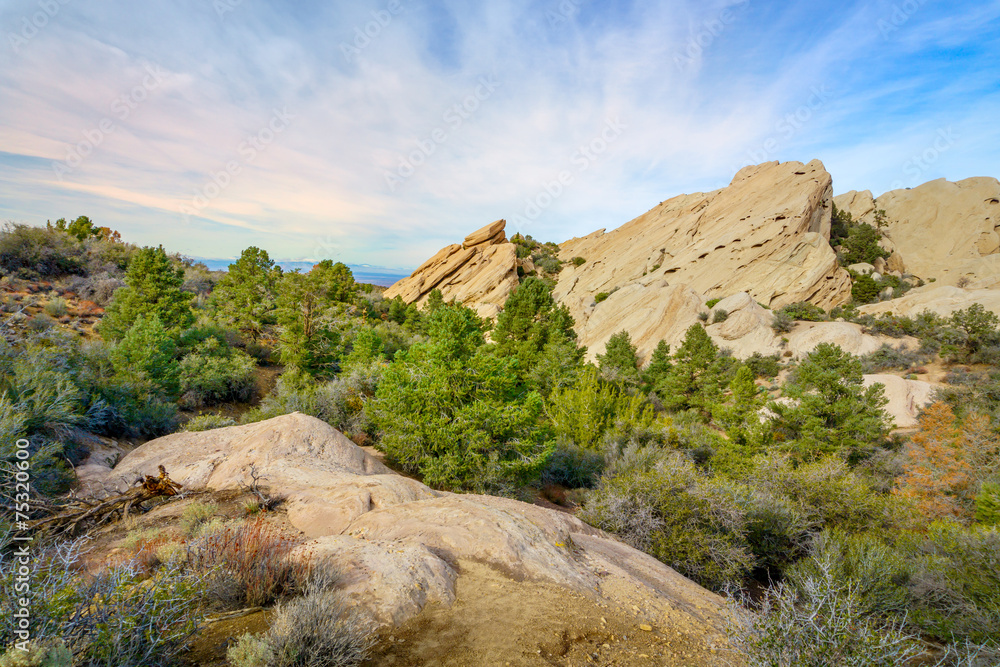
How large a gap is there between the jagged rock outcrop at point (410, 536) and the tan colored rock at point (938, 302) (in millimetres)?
37637

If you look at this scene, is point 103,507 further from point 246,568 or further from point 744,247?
point 744,247

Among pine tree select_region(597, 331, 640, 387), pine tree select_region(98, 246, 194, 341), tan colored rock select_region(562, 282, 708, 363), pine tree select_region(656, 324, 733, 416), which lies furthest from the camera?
tan colored rock select_region(562, 282, 708, 363)

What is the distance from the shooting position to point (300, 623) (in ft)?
9.85

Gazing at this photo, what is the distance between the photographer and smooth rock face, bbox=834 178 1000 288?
41.7 meters

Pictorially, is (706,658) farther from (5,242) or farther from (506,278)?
(506,278)

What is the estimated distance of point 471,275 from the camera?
169ft

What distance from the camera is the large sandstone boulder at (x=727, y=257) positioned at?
37.3 meters

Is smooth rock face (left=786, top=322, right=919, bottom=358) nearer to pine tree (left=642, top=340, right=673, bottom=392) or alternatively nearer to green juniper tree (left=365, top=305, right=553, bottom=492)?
pine tree (left=642, top=340, right=673, bottom=392)

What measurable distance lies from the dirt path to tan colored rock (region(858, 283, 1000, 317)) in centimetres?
3870

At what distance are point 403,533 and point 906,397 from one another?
2945 cm

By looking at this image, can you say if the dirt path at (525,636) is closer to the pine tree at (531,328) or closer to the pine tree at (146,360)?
the pine tree at (146,360)

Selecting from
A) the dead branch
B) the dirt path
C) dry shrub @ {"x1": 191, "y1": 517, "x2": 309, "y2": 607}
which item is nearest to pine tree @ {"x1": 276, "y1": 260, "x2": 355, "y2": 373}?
the dead branch

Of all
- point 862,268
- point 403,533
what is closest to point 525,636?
point 403,533

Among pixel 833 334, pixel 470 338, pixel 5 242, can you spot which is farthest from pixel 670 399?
pixel 5 242
